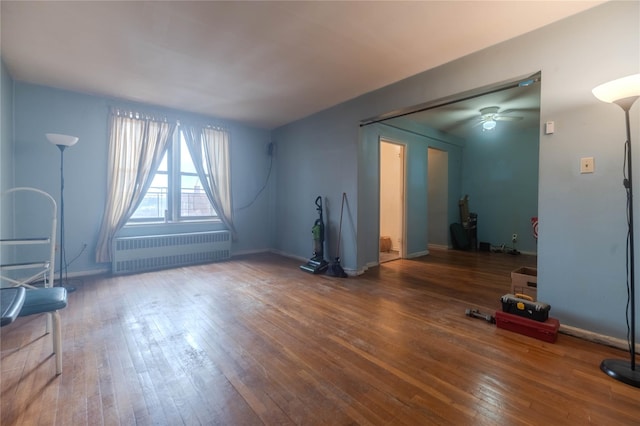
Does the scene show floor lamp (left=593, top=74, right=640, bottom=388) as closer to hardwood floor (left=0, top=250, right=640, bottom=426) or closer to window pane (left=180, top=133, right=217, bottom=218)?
hardwood floor (left=0, top=250, right=640, bottom=426)

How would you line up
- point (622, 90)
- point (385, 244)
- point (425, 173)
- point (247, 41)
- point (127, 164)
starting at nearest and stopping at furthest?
point (622, 90), point (247, 41), point (127, 164), point (425, 173), point (385, 244)

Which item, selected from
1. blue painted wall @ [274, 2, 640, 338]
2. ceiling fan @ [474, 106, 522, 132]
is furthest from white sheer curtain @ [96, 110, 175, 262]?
ceiling fan @ [474, 106, 522, 132]

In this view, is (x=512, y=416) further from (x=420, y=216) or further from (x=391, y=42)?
(x=420, y=216)

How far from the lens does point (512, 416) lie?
1.41m

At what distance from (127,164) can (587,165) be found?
18.8 feet

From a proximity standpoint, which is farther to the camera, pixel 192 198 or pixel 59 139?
pixel 192 198

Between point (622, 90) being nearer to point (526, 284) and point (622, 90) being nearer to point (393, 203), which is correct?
point (526, 284)

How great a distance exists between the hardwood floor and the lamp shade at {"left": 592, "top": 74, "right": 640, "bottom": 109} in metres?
1.80

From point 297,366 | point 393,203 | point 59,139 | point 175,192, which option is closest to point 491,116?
point 393,203

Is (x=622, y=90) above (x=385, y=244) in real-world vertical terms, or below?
above

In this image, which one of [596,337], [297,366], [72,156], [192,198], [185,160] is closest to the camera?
[297,366]

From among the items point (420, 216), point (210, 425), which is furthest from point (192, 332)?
point (420, 216)

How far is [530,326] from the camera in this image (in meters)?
2.26

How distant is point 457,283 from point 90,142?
5.78 metres
